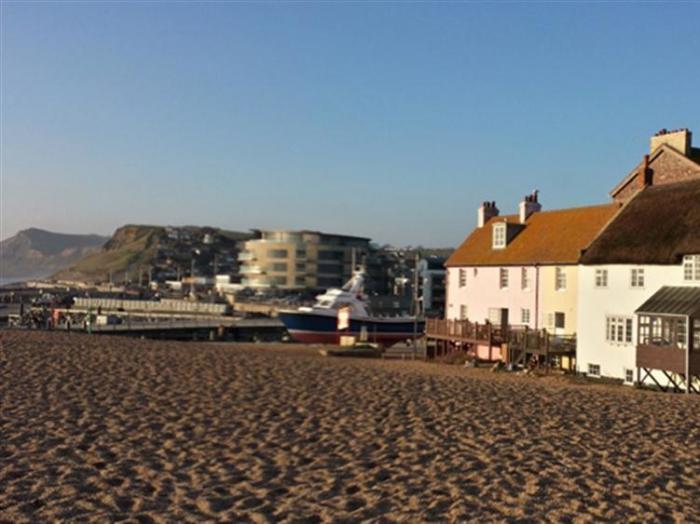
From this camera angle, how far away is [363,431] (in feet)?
45.9

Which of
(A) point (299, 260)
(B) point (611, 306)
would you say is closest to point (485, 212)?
(B) point (611, 306)

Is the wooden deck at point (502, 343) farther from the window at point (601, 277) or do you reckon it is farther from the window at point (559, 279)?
the window at point (601, 277)

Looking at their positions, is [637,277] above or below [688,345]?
above

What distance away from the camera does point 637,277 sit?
28844mm

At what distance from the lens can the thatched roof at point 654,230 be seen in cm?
2717

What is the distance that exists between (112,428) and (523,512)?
7467 millimetres

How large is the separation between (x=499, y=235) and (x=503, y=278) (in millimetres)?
2818

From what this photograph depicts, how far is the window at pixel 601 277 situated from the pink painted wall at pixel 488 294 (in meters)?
6.01

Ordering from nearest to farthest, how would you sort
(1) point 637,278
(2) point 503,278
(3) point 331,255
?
(1) point 637,278, (2) point 503,278, (3) point 331,255

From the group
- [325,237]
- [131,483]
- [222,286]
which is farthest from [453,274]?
[222,286]

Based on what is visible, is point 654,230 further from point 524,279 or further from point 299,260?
point 299,260

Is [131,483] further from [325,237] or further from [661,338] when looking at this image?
[325,237]

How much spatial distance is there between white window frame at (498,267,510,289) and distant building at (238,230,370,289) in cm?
9328

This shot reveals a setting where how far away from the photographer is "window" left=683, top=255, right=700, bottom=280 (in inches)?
1039
